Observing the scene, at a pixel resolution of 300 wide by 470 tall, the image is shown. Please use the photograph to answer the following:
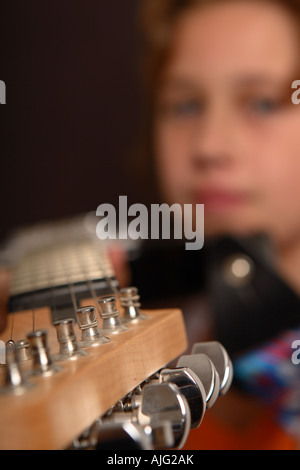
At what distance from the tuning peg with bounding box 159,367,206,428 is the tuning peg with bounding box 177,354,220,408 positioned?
0.04ft

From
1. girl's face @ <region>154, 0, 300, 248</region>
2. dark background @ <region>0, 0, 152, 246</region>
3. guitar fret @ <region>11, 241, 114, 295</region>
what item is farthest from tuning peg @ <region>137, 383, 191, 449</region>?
dark background @ <region>0, 0, 152, 246</region>

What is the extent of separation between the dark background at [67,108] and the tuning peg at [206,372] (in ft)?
3.07

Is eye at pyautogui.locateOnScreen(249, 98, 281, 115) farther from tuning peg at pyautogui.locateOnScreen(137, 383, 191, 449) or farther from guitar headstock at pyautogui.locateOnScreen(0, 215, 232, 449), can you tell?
tuning peg at pyautogui.locateOnScreen(137, 383, 191, 449)

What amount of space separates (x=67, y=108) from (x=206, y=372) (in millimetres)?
1108

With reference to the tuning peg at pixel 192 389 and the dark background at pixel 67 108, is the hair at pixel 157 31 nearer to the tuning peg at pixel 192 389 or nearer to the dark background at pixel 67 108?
the dark background at pixel 67 108

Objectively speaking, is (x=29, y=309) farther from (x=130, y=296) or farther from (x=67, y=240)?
(x=67, y=240)

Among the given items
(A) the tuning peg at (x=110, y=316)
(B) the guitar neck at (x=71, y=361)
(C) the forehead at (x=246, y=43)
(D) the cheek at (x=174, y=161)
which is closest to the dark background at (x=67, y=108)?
(D) the cheek at (x=174, y=161)

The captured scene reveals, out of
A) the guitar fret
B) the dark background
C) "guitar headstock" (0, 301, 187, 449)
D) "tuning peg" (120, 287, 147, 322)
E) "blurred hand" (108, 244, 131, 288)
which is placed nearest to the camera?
"guitar headstock" (0, 301, 187, 449)

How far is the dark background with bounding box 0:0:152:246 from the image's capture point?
1.23m

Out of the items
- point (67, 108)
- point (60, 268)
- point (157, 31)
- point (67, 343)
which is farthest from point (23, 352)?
point (67, 108)

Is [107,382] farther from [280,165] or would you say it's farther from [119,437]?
[280,165]

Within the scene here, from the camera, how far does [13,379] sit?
21 centimetres
